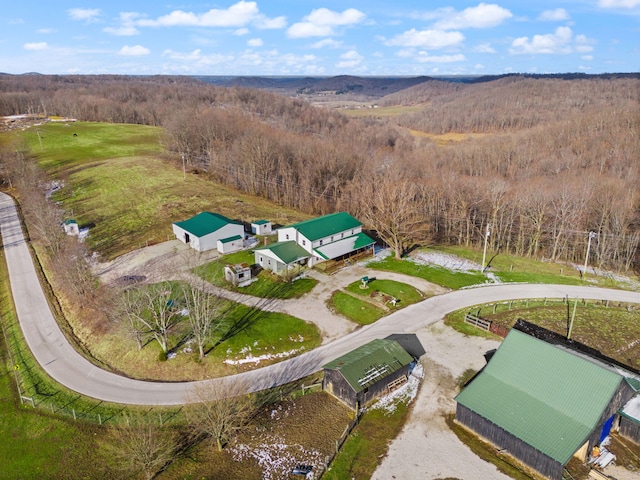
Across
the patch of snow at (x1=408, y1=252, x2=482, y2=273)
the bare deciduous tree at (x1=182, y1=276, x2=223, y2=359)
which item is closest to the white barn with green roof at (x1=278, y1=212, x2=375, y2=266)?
the patch of snow at (x1=408, y1=252, x2=482, y2=273)

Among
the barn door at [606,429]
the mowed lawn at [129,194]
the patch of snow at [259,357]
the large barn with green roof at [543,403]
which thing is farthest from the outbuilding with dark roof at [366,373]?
the mowed lawn at [129,194]

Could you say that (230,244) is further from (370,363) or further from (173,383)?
(370,363)

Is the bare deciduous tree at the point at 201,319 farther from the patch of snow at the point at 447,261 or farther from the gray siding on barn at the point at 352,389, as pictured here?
the patch of snow at the point at 447,261

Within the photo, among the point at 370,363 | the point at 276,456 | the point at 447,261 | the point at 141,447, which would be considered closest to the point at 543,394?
the point at 370,363

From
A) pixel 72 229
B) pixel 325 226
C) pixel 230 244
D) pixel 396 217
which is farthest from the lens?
pixel 72 229

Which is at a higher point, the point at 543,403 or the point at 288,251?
the point at 288,251

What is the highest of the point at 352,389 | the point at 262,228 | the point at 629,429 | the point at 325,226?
the point at 325,226

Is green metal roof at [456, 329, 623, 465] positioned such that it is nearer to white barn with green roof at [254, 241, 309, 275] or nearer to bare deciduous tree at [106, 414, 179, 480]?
bare deciduous tree at [106, 414, 179, 480]
